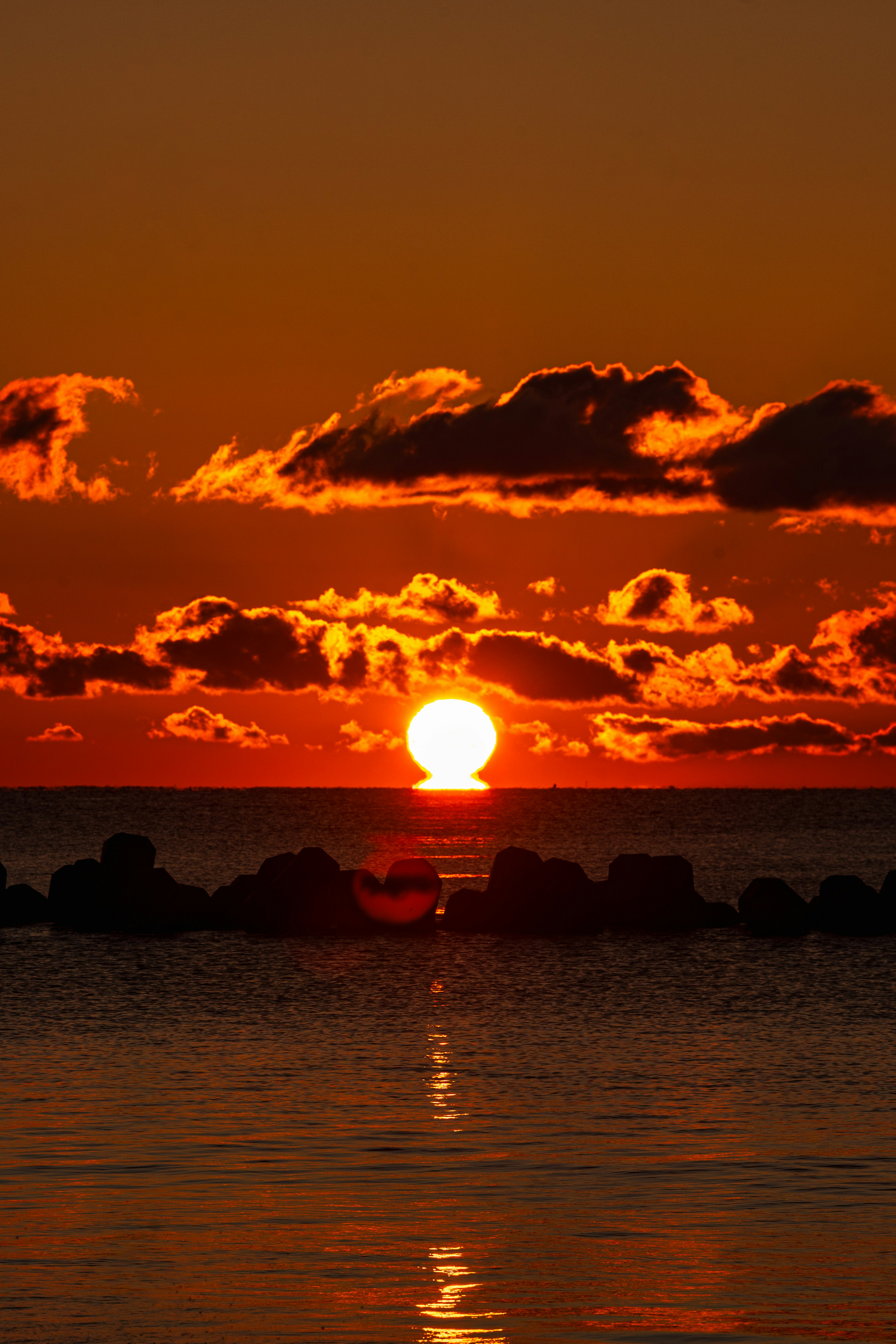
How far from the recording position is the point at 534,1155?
806 inches

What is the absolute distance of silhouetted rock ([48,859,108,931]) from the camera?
181ft

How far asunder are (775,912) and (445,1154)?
33953 millimetres

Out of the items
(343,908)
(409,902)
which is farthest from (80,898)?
(409,902)

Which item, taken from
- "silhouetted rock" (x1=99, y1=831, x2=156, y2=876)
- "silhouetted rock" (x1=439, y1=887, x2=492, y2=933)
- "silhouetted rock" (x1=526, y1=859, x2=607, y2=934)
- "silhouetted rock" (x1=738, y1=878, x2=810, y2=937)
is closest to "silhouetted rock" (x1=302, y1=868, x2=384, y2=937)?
"silhouetted rock" (x1=439, y1=887, x2=492, y2=933)

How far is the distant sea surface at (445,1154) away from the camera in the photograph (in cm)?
1451

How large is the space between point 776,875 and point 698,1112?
245 ft

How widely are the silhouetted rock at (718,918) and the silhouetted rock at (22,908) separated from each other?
23363 mm

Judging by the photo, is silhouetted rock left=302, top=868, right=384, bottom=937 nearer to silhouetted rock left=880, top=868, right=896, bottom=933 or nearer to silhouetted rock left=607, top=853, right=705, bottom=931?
silhouetted rock left=607, top=853, right=705, bottom=931

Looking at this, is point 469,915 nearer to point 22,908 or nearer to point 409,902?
point 409,902

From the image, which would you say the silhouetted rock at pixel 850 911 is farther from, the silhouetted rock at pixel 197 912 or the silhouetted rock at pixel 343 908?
the silhouetted rock at pixel 197 912

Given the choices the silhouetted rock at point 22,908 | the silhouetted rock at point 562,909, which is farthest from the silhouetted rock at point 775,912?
the silhouetted rock at point 22,908

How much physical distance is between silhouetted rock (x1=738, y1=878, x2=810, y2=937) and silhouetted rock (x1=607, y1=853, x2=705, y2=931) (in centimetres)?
215

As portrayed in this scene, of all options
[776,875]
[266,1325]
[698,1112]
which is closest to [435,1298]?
[266,1325]

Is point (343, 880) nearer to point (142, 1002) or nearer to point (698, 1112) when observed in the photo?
point (142, 1002)
